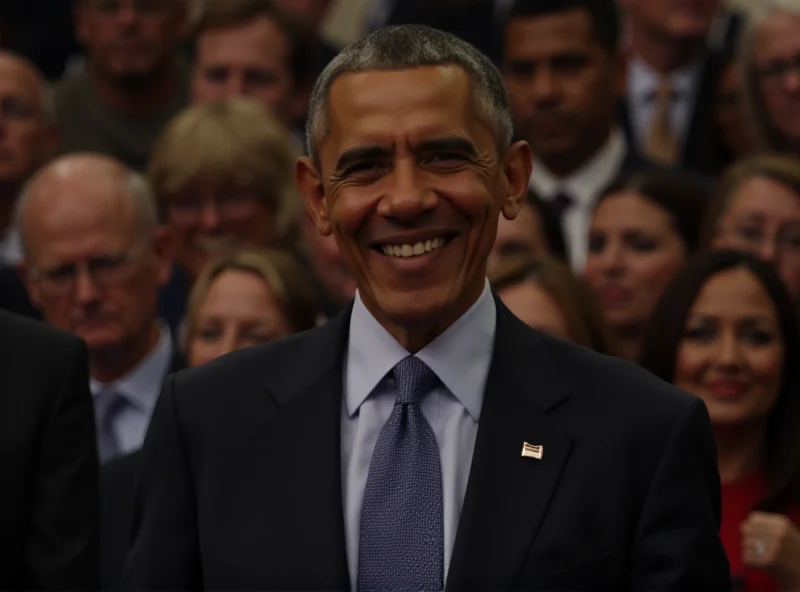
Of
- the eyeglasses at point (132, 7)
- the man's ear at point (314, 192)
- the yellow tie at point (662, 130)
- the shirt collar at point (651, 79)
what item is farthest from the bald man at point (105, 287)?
the shirt collar at point (651, 79)

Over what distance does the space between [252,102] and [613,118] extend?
164 cm

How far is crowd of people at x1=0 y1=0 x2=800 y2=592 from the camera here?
4.97m

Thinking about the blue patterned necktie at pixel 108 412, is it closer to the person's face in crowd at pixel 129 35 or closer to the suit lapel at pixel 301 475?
the person's face in crowd at pixel 129 35

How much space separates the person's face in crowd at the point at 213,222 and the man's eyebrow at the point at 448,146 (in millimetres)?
3426

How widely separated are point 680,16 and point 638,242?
1629 mm

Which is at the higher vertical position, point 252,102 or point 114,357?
point 252,102

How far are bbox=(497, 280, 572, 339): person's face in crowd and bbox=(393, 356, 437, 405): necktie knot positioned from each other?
7.22 feet

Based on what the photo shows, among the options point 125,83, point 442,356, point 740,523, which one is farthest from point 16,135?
point 442,356

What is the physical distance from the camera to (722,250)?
5234mm

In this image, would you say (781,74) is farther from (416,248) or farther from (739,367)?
(416,248)

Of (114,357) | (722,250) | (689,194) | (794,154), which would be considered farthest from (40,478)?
(794,154)

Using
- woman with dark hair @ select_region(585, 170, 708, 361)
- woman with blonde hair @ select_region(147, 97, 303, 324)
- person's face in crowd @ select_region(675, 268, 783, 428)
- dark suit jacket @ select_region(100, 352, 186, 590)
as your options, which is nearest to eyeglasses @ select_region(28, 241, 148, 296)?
woman with blonde hair @ select_region(147, 97, 303, 324)

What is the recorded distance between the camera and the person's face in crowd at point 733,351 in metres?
4.99

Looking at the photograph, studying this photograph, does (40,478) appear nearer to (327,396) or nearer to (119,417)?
(327,396)
